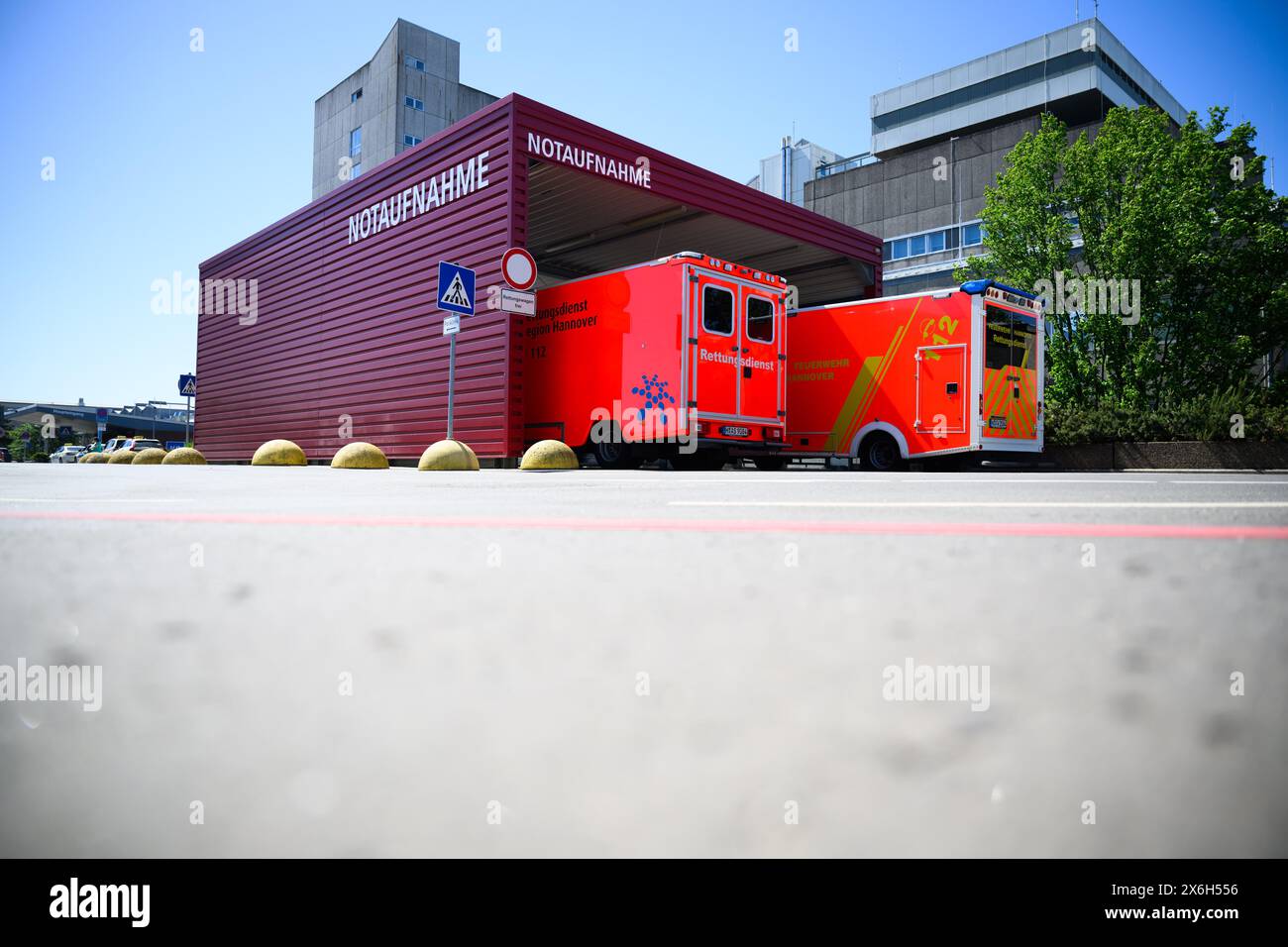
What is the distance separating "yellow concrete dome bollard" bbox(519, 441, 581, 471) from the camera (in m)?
11.1

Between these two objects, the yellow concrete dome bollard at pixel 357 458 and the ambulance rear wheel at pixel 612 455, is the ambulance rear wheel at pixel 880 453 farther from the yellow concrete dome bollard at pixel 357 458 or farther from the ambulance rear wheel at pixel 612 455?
the yellow concrete dome bollard at pixel 357 458

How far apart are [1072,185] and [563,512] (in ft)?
67.6

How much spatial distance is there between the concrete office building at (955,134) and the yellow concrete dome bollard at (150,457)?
35.2 m

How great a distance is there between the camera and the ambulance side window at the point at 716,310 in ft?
38.8

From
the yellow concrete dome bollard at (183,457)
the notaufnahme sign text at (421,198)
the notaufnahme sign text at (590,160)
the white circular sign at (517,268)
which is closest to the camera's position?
the white circular sign at (517,268)

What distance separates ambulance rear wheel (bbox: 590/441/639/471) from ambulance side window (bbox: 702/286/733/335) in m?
2.27

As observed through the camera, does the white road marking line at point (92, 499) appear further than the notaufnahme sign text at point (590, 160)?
No

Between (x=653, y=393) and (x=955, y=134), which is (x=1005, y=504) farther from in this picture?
(x=955, y=134)

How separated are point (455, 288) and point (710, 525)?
8.78 m

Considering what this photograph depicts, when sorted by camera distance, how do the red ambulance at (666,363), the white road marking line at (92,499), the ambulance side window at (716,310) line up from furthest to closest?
1. the ambulance side window at (716,310)
2. the red ambulance at (666,363)
3. the white road marking line at (92,499)

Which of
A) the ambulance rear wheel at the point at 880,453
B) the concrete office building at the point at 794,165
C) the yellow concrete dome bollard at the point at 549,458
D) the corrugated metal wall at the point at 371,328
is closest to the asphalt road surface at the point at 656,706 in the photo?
the yellow concrete dome bollard at the point at 549,458

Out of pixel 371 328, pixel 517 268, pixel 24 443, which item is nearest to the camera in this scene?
pixel 517 268

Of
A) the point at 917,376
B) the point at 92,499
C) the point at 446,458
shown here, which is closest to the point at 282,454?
the point at 446,458

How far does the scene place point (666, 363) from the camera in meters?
11.5
